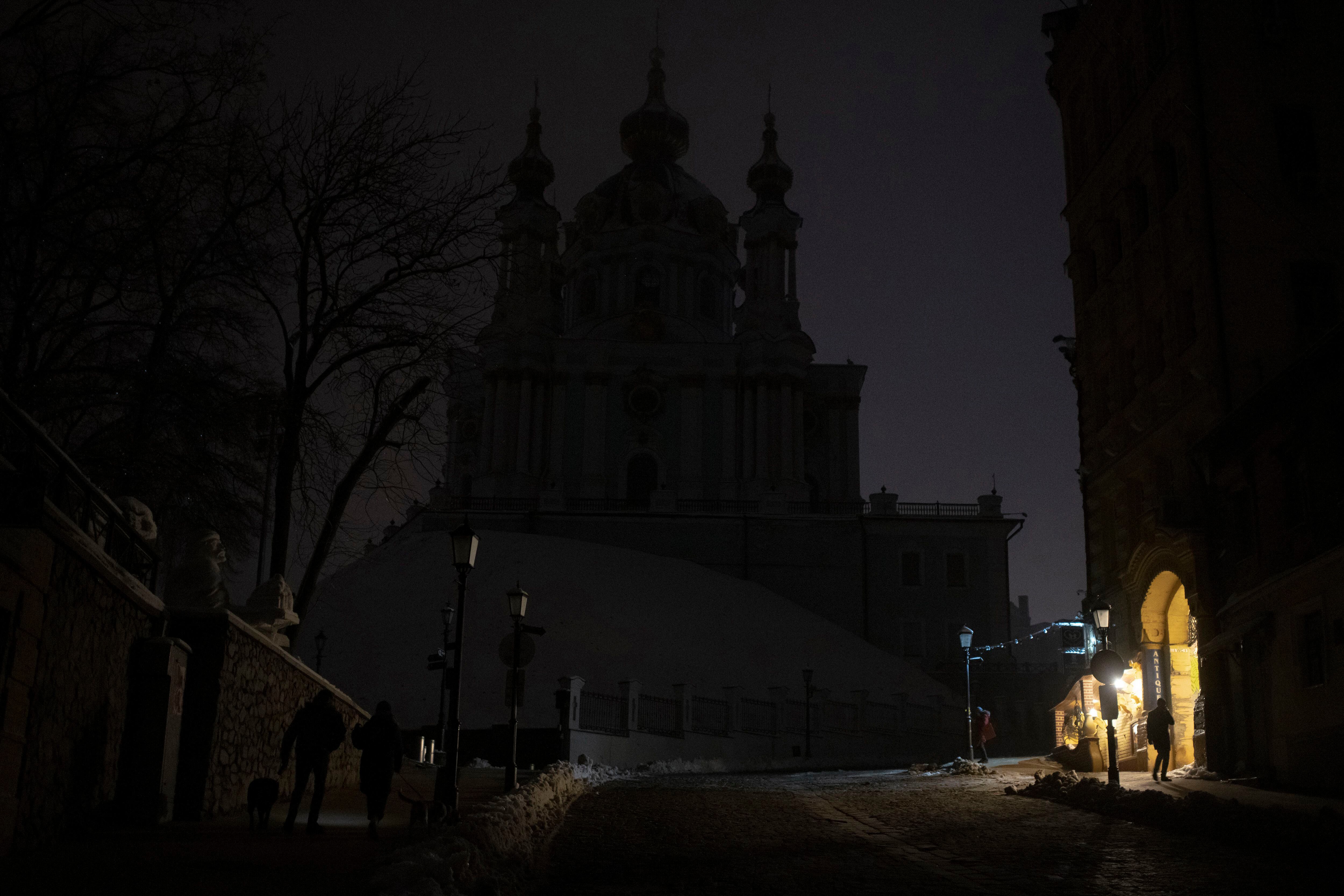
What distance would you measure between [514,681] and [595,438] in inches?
1799

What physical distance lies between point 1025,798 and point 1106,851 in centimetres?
689

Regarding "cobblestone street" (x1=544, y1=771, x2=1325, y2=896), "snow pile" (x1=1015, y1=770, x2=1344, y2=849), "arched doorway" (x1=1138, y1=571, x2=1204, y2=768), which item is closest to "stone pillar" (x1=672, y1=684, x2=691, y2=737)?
"arched doorway" (x1=1138, y1=571, x2=1204, y2=768)

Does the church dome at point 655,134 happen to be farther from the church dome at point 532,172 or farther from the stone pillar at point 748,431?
the stone pillar at point 748,431

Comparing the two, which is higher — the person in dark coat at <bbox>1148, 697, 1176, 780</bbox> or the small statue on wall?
the small statue on wall

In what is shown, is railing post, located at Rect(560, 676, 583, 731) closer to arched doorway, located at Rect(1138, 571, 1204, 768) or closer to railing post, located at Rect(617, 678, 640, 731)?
railing post, located at Rect(617, 678, 640, 731)

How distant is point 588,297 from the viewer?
238 ft

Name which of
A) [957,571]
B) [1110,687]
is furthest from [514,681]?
[957,571]

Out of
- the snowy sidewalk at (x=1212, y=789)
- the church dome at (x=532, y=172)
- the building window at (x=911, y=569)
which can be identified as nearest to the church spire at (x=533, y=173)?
the church dome at (x=532, y=172)

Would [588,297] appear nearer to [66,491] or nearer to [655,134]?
[655,134]

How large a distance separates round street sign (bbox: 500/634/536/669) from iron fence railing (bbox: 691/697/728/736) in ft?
61.9

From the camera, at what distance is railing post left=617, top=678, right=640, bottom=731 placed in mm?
33656

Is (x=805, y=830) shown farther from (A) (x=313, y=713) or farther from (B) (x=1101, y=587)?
(B) (x=1101, y=587)

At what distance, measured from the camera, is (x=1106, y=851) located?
11.4 meters

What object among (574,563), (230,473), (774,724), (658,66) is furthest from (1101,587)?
(658,66)
